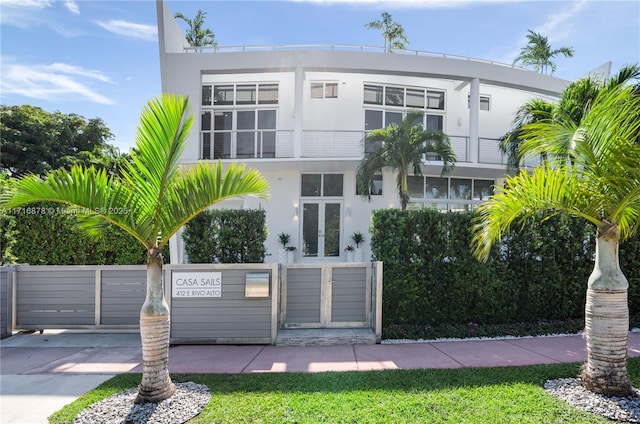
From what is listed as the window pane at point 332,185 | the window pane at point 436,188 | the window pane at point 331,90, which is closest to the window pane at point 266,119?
the window pane at point 331,90

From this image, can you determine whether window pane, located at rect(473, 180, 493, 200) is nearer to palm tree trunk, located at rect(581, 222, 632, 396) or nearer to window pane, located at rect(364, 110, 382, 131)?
window pane, located at rect(364, 110, 382, 131)

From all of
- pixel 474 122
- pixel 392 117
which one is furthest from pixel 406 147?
pixel 392 117

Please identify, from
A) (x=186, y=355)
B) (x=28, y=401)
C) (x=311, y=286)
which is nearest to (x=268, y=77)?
(x=311, y=286)

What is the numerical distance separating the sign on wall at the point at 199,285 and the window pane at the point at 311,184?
7284 millimetres

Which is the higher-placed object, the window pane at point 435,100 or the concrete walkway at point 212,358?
the window pane at point 435,100

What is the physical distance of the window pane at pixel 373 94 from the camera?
13.4 metres

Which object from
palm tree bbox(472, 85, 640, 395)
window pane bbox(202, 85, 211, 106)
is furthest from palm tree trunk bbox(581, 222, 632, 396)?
window pane bbox(202, 85, 211, 106)

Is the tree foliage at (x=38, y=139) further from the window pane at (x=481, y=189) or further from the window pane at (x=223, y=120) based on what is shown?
the window pane at (x=481, y=189)

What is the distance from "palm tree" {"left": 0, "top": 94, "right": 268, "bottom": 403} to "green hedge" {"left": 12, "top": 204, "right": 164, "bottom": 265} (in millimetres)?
4417

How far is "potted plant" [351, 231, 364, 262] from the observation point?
12195mm

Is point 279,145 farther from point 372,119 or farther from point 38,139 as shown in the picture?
point 38,139

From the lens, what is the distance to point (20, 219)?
715 cm

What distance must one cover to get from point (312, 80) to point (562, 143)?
10.7 metres

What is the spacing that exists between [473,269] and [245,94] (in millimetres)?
10692
